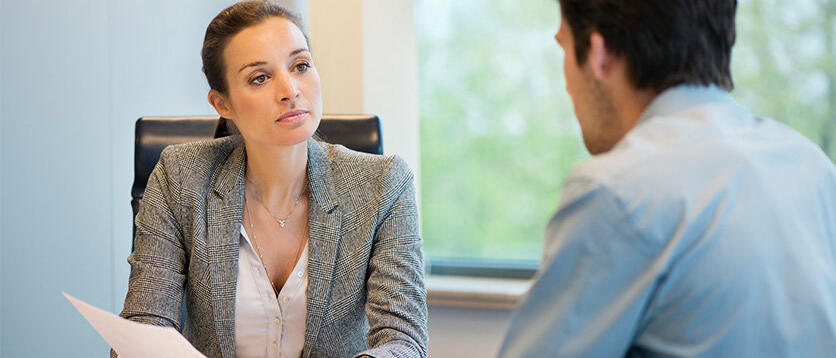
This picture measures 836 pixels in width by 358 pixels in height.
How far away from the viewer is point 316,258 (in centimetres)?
158

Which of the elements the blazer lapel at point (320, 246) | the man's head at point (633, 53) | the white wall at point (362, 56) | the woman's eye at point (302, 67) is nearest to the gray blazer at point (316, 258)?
the blazer lapel at point (320, 246)

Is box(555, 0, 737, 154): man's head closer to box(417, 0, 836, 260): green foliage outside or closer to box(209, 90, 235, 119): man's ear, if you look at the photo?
box(209, 90, 235, 119): man's ear

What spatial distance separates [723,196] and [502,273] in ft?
7.54

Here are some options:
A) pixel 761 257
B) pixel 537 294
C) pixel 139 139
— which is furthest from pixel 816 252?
pixel 139 139

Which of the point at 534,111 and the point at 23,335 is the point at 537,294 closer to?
the point at 23,335

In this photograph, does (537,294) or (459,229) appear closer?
(537,294)

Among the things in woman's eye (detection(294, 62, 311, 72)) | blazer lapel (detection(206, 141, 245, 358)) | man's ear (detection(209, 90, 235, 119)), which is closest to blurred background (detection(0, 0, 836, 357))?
man's ear (detection(209, 90, 235, 119))

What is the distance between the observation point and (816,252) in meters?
0.80

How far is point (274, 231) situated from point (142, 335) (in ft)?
1.60

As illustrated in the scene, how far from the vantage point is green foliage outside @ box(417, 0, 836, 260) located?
9.52ft

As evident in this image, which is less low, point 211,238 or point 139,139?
point 139,139

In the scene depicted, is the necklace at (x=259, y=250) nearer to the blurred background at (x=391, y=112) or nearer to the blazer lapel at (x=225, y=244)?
the blazer lapel at (x=225, y=244)

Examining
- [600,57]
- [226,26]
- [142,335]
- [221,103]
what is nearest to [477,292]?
[221,103]

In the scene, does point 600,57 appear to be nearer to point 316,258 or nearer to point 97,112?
point 316,258
